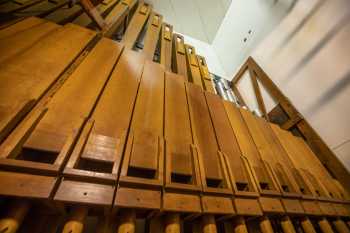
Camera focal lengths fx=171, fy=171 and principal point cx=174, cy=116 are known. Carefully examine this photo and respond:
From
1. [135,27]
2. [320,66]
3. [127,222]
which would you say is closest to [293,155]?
[320,66]

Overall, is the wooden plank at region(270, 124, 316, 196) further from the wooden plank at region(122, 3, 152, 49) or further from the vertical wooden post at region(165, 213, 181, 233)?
the wooden plank at region(122, 3, 152, 49)

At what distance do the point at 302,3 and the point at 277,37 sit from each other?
56cm

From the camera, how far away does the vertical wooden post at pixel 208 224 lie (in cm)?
93

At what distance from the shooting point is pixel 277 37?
314 cm

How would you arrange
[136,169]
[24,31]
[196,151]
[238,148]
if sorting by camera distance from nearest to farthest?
[136,169], [196,151], [24,31], [238,148]

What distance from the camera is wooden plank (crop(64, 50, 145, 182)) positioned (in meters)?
0.83

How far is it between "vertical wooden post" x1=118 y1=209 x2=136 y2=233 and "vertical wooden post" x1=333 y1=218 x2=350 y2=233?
1768 millimetres

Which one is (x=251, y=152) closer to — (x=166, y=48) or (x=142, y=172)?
(x=142, y=172)

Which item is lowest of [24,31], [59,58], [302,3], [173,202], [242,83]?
[173,202]

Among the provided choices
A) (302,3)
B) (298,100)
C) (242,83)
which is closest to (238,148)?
(298,100)

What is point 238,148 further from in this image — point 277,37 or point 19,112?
point 277,37

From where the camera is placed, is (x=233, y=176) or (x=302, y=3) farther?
(x=302, y=3)

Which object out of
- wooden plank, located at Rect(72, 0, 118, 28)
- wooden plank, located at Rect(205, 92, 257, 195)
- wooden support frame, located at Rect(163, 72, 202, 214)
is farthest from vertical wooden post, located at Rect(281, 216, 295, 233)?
wooden plank, located at Rect(72, 0, 118, 28)

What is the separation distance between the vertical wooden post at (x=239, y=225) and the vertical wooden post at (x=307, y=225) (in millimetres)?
622
